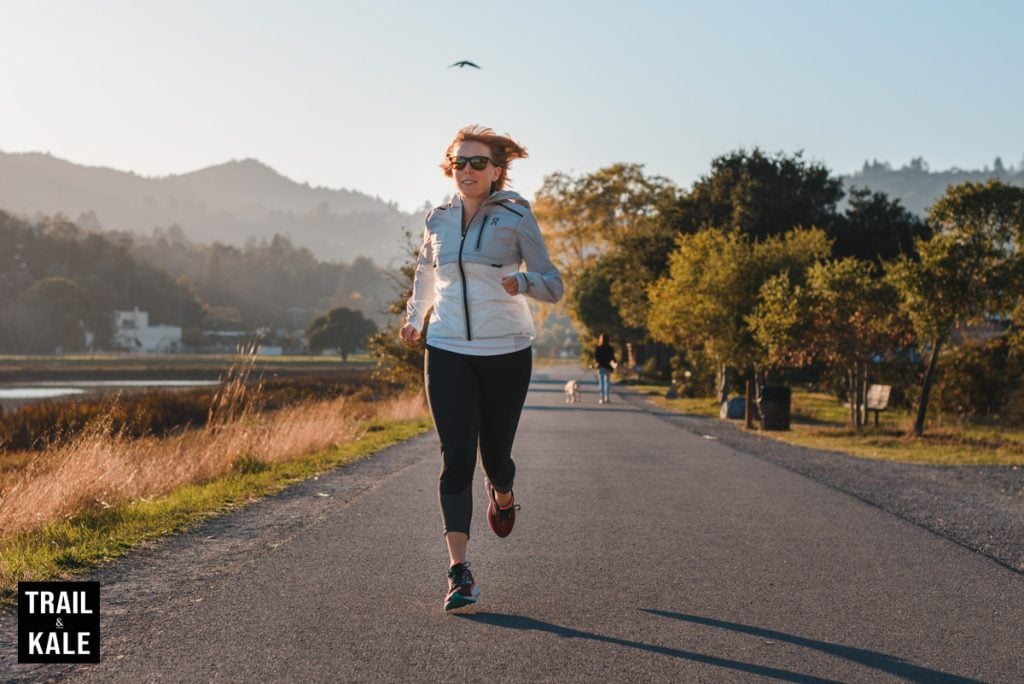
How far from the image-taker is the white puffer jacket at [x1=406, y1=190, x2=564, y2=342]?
204 inches

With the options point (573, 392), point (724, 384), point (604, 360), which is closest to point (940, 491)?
point (604, 360)

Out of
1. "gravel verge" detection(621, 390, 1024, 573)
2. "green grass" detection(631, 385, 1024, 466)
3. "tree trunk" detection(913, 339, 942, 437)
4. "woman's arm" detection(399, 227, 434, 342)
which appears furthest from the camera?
"tree trunk" detection(913, 339, 942, 437)

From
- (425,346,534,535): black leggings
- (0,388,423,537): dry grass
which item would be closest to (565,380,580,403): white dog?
(0,388,423,537): dry grass

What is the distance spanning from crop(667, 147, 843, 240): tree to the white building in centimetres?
9736

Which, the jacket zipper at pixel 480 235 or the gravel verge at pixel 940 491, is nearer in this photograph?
the jacket zipper at pixel 480 235

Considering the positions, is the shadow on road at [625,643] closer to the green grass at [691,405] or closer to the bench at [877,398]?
the bench at [877,398]

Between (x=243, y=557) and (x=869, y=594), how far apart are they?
3.72m

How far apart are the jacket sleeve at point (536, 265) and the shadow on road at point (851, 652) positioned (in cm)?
166

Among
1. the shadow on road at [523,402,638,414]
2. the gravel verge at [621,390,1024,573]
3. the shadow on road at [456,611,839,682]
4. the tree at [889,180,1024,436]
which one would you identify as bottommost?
the shadow on road at [523,402,638,414]

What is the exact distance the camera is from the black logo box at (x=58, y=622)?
4.27 m

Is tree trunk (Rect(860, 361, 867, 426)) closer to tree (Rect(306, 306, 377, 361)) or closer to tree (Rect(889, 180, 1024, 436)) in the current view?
tree (Rect(889, 180, 1024, 436))

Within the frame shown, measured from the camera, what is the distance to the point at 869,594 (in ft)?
18.1

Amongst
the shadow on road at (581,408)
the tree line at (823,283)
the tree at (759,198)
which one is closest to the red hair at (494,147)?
the tree line at (823,283)

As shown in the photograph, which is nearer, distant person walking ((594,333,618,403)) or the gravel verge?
the gravel verge
